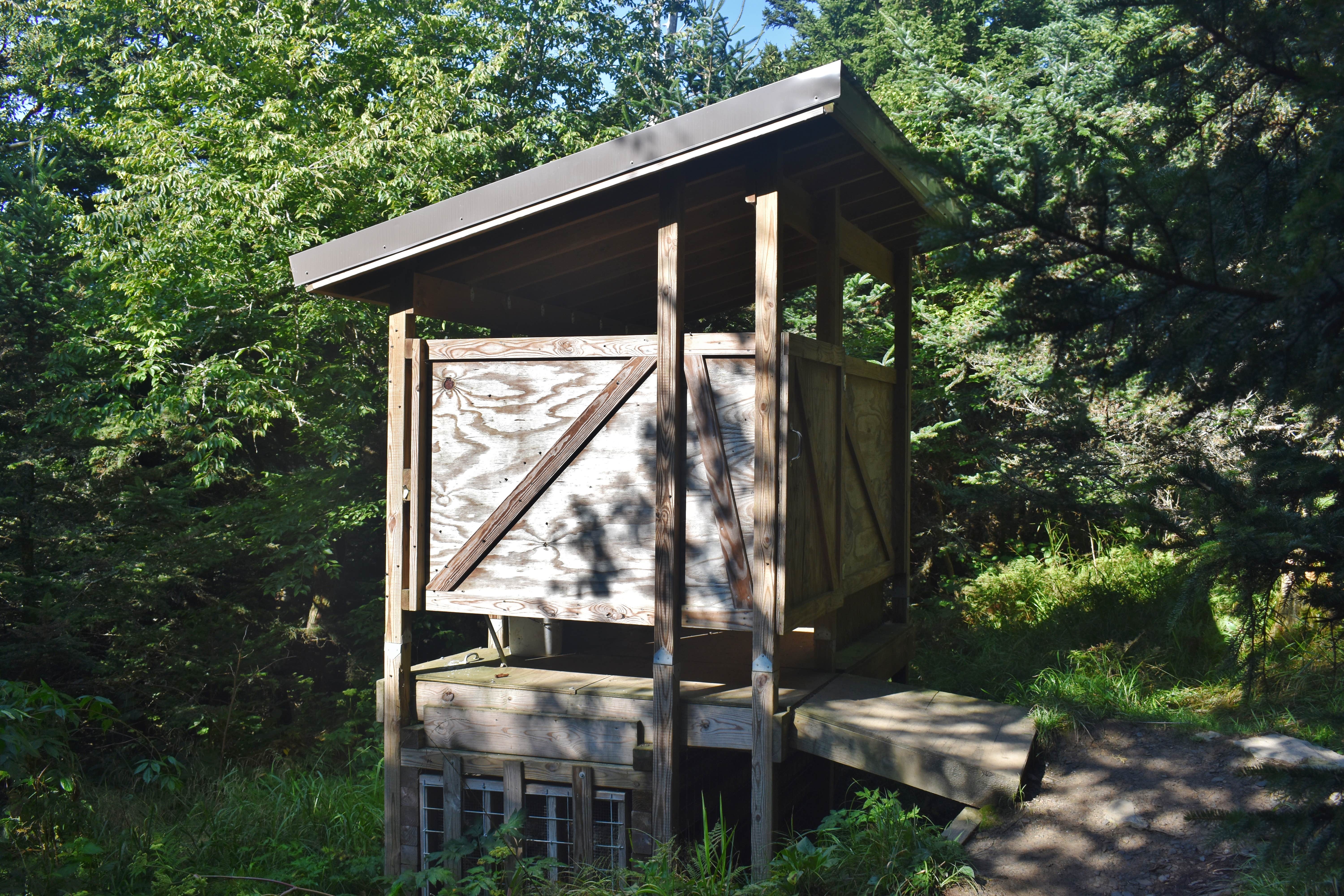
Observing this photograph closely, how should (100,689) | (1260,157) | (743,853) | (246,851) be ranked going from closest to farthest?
(1260,157) → (246,851) → (743,853) → (100,689)

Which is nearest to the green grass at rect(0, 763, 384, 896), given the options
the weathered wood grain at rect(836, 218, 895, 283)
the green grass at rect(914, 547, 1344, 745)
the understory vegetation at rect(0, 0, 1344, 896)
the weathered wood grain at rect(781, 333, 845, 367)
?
the understory vegetation at rect(0, 0, 1344, 896)

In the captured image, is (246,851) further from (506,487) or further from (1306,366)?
(1306,366)

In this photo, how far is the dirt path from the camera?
386cm

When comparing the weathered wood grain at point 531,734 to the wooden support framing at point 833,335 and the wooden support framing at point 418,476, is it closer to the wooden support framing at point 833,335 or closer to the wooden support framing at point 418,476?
the wooden support framing at point 418,476

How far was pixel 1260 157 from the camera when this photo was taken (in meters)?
2.42

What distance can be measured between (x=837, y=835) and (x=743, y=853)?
1620 mm

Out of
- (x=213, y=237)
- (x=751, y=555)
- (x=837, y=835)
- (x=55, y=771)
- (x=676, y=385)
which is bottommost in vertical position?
(x=837, y=835)

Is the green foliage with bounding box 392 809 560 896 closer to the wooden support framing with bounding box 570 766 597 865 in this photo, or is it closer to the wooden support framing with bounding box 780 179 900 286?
the wooden support framing with bounding box 570 766 597 865

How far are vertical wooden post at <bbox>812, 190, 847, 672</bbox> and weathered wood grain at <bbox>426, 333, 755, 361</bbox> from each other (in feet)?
3.16

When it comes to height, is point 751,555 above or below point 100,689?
above

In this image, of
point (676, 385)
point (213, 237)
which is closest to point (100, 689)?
point (213, 237)

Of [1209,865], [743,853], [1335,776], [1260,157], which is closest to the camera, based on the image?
[1335,776]

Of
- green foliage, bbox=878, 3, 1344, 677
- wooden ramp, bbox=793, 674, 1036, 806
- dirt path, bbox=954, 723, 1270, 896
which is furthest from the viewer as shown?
wooden ramp, bbox=793, 674, 1036, 806

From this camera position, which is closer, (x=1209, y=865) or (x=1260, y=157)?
(x=1260, y=157)
